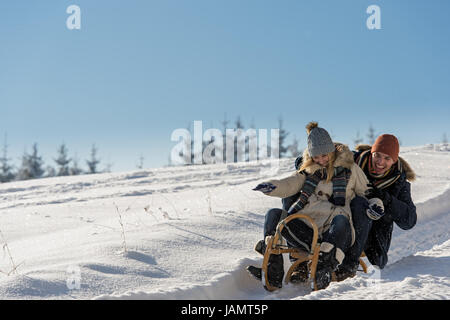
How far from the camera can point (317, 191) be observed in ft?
12.0

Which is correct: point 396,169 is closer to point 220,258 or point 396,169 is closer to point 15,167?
point 220,258

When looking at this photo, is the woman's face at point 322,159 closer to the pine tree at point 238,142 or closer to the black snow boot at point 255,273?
the black snow boot at point 255,273

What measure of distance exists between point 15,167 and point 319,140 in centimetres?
4035

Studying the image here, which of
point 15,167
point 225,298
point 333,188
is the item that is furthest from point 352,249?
point 15,167

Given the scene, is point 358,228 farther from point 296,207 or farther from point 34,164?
point 34,164

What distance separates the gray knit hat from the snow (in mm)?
1038

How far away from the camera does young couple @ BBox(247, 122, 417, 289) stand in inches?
134

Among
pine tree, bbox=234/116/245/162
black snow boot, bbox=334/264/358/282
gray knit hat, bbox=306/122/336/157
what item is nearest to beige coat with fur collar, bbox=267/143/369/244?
gray knit hat, bbox=306/122/336/157

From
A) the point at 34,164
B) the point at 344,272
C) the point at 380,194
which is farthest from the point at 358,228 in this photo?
the point at 34,164

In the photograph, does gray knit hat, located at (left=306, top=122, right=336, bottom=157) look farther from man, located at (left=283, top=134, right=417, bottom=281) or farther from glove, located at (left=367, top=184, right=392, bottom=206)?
glove, located at (left=367, top=184, right=392, bottom=206)

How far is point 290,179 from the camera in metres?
3.72

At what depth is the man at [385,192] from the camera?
146 inches

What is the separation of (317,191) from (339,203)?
0.69ft
